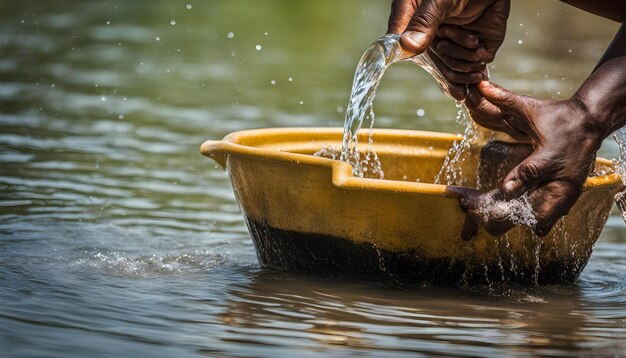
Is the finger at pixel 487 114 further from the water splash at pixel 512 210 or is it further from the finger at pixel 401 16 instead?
the water splash at pixel 512 210

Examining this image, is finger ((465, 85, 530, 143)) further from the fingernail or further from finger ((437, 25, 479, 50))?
the fingernail

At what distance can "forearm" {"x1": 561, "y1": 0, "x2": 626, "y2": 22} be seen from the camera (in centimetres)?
552

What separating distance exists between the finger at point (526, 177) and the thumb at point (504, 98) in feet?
0.92

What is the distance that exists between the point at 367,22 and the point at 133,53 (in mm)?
6098

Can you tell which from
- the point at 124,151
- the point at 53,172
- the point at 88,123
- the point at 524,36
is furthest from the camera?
the point at 524,36

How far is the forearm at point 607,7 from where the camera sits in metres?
5.52

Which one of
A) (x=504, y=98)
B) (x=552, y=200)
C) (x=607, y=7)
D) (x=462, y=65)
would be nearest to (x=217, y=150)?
(x=462, y=65)

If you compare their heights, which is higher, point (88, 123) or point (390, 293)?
point (88, 123)

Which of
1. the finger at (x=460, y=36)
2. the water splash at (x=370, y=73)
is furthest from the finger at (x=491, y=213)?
the finger at (x=460, y=36)

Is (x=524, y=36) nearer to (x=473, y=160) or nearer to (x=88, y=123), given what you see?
(x=88, y=123)

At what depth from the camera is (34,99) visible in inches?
419

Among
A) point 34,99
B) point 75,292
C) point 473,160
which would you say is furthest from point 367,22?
point 75,292

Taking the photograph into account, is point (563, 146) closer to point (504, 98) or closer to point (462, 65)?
point (504, 98)

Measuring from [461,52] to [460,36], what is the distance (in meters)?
0.07
